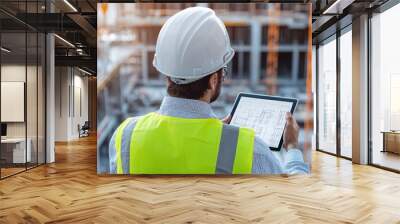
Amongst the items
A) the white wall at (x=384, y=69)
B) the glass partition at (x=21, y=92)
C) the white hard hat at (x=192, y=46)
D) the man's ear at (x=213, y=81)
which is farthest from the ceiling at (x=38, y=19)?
the white wall at (x=384, y=69)

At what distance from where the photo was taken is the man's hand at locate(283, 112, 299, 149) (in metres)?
6.14

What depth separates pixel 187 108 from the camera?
597cm

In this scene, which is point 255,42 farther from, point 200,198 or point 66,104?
point 66,104

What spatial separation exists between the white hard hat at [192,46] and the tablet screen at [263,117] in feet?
2.34

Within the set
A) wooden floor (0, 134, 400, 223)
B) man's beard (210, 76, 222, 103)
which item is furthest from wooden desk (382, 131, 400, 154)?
man's beard (210, 76, 222, 103)

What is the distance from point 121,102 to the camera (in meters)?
6.18

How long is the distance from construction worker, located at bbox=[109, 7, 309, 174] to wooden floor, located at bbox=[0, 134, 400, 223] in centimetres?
26

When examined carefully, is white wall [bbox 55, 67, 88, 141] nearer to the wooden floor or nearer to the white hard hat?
the wooden floor

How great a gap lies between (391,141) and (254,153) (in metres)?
2.75

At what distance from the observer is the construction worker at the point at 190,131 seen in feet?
19.5

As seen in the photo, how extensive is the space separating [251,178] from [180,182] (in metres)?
1.13

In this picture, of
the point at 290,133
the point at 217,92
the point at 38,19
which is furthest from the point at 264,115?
the point at 38,19

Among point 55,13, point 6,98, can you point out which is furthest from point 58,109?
point 6,98

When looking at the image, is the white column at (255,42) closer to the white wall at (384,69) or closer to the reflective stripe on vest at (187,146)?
the reflective stripe on vest at (187,146)
